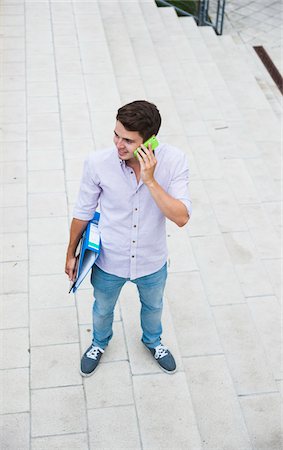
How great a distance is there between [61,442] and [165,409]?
1.86 feet

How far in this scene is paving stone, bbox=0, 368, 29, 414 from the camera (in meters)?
3.18

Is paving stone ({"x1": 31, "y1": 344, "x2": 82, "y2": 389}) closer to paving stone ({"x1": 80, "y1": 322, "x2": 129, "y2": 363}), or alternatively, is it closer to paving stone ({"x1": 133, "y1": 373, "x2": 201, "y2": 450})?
paving stone ({"x1": 80, "y1": 322, "x2": 129, "y2": 363})

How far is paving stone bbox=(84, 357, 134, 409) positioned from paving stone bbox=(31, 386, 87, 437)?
0.06 metres

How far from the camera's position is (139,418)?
3.17 m

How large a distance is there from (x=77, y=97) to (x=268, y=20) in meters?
4.60

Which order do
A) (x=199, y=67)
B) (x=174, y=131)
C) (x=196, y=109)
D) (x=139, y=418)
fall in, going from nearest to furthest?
(x=139, y=418), (x=174, y=131), (x=196, y=109), (x=199, y=67)

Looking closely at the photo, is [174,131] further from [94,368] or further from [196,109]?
[94,368]

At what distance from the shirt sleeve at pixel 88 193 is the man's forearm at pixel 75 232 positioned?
1.3 inches

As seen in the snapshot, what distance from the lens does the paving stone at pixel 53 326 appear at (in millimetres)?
3561

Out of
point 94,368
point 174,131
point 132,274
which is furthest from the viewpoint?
point 174,131

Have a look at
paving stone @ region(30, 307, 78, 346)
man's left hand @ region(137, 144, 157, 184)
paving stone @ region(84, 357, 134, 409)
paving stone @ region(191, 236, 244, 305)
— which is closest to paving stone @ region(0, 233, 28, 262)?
paving stone @ region(30, 307, 78, 346)

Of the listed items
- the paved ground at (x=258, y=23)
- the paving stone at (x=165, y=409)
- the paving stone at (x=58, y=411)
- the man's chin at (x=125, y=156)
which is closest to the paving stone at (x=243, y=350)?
the paving stone at (x=165, y=409)

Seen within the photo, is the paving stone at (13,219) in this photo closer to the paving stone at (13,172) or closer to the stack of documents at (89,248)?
the paving stone at (13,172)

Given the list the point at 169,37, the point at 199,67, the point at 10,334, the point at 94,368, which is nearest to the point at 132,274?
the point at 94,368
